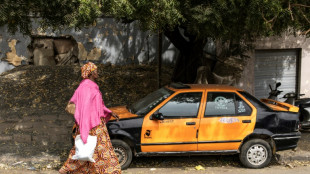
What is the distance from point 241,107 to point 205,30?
1523mm

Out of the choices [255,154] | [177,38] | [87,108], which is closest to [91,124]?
[87,108]

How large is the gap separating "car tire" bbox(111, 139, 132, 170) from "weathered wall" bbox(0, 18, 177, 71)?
26.6 feet

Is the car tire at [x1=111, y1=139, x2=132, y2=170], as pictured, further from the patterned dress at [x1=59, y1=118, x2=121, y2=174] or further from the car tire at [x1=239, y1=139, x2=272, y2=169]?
the car tire at [x1=239, y1=139, x2=272, y2=169]

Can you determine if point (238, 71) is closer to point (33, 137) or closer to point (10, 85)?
point (33, 137)

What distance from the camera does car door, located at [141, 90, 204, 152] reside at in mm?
6211

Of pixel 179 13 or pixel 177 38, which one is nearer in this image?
pixel 179 13

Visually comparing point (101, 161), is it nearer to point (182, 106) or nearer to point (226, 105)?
point (182, 106)

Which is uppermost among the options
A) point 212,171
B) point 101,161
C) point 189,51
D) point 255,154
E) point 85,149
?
point 189,51

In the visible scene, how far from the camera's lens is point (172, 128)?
20.5ft

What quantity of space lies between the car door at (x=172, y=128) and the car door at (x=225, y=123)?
0.16m

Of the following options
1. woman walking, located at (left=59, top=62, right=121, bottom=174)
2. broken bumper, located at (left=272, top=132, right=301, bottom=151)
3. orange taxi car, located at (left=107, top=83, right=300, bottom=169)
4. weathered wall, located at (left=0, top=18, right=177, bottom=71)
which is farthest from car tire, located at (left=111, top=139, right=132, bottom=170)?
weathered wall, located at (left=0, top=18, right=177, bottom=71)

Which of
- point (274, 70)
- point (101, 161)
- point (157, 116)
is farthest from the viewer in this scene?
point (274, 70)

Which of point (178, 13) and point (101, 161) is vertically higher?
point (178, 13)

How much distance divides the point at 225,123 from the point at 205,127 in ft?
1.18
